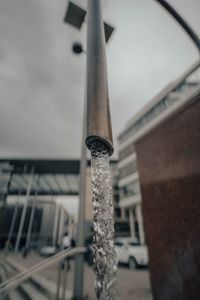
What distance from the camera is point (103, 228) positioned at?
24.6 inches

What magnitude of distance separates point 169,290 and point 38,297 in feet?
12.3

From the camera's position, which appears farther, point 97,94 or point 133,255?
point 133,255

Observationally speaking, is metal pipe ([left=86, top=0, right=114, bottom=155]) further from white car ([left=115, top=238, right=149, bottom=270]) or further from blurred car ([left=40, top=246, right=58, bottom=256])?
blurred car ([left=40, top=246, right=58, bottom=256])

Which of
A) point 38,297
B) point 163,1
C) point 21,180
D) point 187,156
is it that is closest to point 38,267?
point 38,297

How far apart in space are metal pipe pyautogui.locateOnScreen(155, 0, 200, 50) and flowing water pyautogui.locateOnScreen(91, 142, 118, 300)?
9.10ft

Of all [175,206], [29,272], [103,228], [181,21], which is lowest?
[29,272]

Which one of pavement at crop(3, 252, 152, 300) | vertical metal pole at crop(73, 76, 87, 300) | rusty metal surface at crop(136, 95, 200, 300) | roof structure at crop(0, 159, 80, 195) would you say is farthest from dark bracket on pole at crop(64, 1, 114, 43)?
roof structure at crop(0, 159, 80, 195)

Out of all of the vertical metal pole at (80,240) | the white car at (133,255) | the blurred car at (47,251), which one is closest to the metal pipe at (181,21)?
the vertical metal pole at (80,240)

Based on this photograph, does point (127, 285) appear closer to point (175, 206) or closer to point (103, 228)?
point (175, 206)

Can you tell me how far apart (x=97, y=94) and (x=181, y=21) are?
3.01 meters

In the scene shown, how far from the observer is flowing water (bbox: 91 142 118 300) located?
574 mm

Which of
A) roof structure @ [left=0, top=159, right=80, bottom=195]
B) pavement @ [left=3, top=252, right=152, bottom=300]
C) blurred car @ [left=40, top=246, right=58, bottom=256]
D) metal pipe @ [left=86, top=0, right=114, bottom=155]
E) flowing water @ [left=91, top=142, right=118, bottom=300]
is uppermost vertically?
roof structure @ [left=0, top=159, right=80, bottom=195]

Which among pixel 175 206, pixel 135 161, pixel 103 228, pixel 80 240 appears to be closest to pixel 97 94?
pixel 103 228

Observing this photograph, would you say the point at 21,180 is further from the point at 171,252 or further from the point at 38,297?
the point at 171,252
